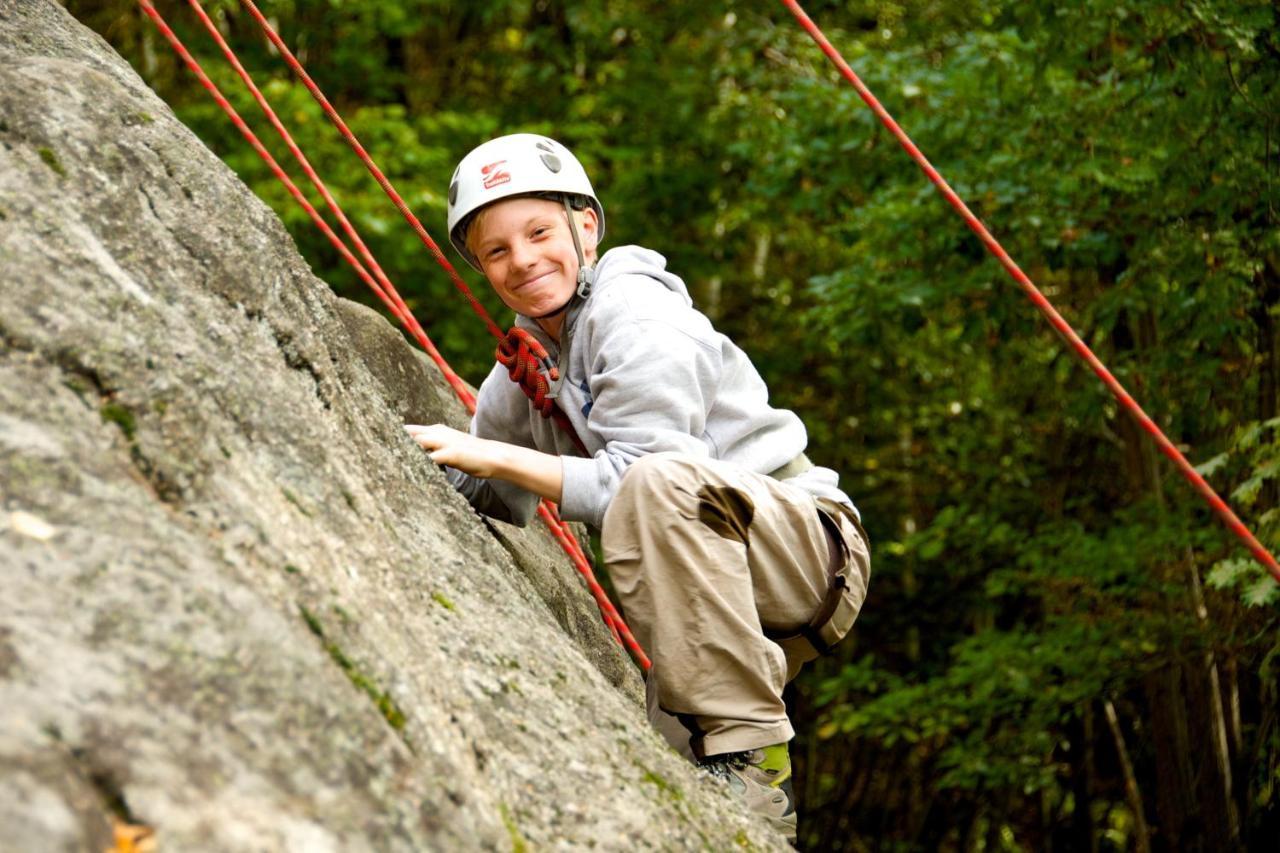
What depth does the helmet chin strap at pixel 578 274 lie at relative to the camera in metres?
3.01

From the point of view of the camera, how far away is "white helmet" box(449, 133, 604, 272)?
9.99 ft

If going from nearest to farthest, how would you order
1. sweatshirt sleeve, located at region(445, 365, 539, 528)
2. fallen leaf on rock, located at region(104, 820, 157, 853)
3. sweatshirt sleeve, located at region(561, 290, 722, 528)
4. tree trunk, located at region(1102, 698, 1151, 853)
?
fallen leaf on rock, located at region(104, 820, 157, 853) < sweatshirt sleeve, located at region(561, 290, 722, 528) < sweatshirt sleeve, located at region(445, 365, 539, 528) < tree trunk, located at region(1102, 698, 1151, 853)

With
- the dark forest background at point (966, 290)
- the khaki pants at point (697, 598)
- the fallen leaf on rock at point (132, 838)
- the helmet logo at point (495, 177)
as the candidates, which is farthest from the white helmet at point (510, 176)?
the dark forest background at point (966, 290)

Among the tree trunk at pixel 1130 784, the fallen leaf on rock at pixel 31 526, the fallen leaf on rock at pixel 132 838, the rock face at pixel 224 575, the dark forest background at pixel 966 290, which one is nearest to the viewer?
the fallen leaf on rock at pixel 132 838

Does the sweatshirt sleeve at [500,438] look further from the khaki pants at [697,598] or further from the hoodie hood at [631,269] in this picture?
the khaki pants at [697,598]

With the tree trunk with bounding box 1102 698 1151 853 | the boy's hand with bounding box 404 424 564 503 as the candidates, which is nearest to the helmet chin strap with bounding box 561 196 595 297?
the boy's hand with bounding box 404 424 564 503

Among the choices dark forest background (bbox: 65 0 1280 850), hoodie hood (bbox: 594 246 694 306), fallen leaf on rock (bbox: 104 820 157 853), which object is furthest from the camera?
dark forest background (bbox: 65 0 1280 850)

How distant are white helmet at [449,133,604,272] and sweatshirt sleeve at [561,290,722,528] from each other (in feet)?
1.30

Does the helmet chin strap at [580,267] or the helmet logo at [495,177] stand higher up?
the helmet logo at [495,177]

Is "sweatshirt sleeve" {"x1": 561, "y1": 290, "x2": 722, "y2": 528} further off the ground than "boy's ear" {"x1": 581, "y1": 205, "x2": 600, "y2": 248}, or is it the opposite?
"boy's ear" {"x1": 581, "y1": 205, "x2": 600, "y2": 248}

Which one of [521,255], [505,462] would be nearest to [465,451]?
[505,462]

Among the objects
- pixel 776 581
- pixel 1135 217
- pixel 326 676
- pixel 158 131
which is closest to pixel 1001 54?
pixel 1135 217

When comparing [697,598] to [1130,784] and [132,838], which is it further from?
[1130,784]

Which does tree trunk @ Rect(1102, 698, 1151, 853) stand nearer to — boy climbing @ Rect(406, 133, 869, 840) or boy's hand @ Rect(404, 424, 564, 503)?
boy climbing @ Rect(406, 133, 869, 840)
